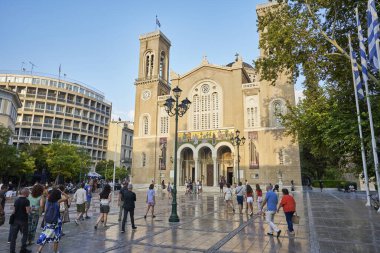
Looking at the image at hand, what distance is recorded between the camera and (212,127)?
42312 millimetres

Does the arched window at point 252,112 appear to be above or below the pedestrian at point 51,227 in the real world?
above

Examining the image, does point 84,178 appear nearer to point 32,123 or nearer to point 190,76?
point 32,123

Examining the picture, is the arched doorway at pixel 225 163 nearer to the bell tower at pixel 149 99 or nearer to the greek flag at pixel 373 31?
the bell tower at pixel 149 99

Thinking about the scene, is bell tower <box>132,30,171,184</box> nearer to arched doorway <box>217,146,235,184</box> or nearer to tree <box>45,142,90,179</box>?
tree <box>45,142,90,179</box>

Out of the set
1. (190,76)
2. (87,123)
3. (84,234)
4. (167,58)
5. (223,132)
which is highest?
(167,58)

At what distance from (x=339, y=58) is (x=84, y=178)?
42.6m

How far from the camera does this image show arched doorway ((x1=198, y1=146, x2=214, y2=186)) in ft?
140

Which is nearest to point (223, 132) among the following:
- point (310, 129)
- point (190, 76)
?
point (190, 76)

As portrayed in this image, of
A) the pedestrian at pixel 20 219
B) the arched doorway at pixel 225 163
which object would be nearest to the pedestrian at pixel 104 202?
the pedestrian at pixel 20 219

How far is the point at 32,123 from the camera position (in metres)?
50.9

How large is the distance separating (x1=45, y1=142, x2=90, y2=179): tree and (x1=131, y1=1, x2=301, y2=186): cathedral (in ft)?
32.7

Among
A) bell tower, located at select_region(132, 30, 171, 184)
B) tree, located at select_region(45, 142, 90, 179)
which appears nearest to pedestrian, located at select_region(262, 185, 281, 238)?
tree, located at select_region(45, 142, 90, 179)

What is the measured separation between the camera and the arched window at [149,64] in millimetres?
50000

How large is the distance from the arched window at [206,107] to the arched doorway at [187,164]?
14.6ft
